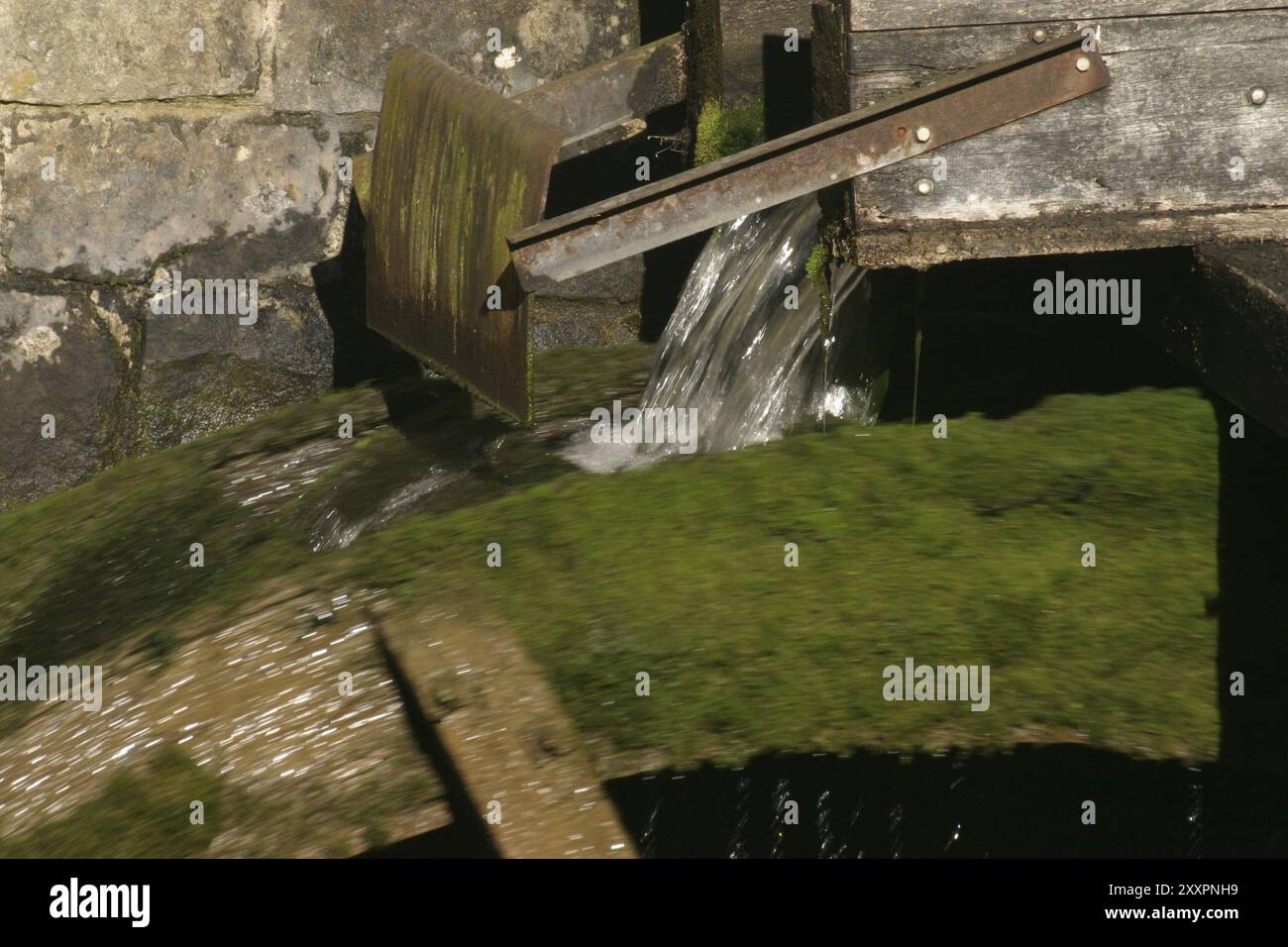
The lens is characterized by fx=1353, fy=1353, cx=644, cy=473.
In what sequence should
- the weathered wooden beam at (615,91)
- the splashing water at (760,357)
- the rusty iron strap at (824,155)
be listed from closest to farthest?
the rusty iron strap at (824,155) → the splashing water at (760,357) → the weathered wooden beam at (615,91)

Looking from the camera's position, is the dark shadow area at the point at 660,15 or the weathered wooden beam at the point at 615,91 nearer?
the weathered wooden beam at the point at 615,91

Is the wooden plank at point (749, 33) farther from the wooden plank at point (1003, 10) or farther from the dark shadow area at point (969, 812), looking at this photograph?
the dark shadow area at point (969, 812)

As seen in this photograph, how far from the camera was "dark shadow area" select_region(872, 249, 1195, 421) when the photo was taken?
11.6 feet

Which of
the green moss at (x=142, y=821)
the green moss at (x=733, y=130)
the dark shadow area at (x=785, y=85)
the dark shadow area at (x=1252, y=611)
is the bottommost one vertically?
the green moss at (x=142, y=821)

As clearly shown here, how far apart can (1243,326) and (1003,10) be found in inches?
32.4

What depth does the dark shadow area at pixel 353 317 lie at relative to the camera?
4.20m

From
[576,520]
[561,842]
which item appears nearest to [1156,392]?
[576,520]

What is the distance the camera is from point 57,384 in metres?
4.05

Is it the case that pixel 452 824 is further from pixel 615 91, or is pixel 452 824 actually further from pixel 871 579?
pixel 615 91

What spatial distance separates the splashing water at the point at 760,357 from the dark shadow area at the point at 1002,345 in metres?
0.14

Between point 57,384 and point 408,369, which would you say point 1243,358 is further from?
point 57,384

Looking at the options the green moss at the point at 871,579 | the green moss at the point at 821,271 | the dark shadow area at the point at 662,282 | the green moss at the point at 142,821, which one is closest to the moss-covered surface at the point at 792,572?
the green moss at the point at 871,579

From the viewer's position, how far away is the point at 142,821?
245cm

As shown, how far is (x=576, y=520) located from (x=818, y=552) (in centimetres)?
58
